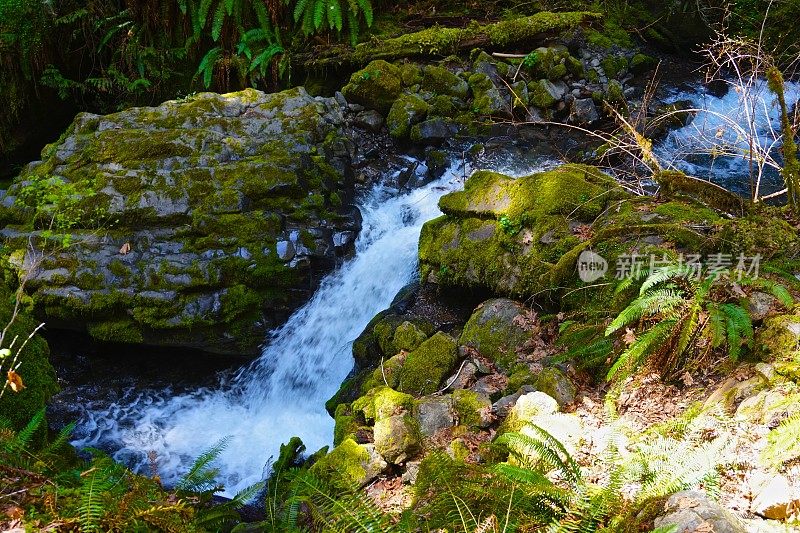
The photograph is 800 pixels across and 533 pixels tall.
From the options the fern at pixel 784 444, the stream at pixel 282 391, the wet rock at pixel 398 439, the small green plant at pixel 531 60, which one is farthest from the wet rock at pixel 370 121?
the fern at pixel 784 444

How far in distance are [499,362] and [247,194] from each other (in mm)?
3827

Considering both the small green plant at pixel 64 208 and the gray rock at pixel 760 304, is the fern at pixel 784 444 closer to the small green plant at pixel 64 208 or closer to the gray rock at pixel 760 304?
the gray rock at pixel 760 304

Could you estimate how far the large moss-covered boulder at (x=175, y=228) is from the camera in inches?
248

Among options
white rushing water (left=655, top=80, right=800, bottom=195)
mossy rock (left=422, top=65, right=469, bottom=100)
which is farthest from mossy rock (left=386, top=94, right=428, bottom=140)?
white rushing water (left=655, top=80, right=800, bottom=195)

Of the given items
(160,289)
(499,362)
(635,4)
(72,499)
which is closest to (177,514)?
(72,499)

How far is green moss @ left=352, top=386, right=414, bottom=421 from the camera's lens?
4199mm

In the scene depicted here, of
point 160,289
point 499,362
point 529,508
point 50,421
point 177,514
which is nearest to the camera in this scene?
point 529,508

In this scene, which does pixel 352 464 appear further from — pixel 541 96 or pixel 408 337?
pixel 541 96

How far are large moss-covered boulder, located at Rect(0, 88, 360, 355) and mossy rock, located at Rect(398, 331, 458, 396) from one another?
7.88 ft

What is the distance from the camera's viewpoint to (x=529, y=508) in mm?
2678

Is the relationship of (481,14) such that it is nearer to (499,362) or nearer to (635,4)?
(635,4)

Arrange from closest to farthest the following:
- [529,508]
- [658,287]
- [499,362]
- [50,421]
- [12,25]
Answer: [529,508], [658,287], [499,362], [50,421], [12,25]

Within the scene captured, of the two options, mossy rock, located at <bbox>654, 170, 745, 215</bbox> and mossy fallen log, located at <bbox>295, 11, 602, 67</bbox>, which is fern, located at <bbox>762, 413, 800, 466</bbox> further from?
mossy fallen log, located at <bbox>295, 11, 602, 67</bbox>

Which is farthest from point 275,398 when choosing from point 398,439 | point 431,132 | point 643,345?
point 431,132
